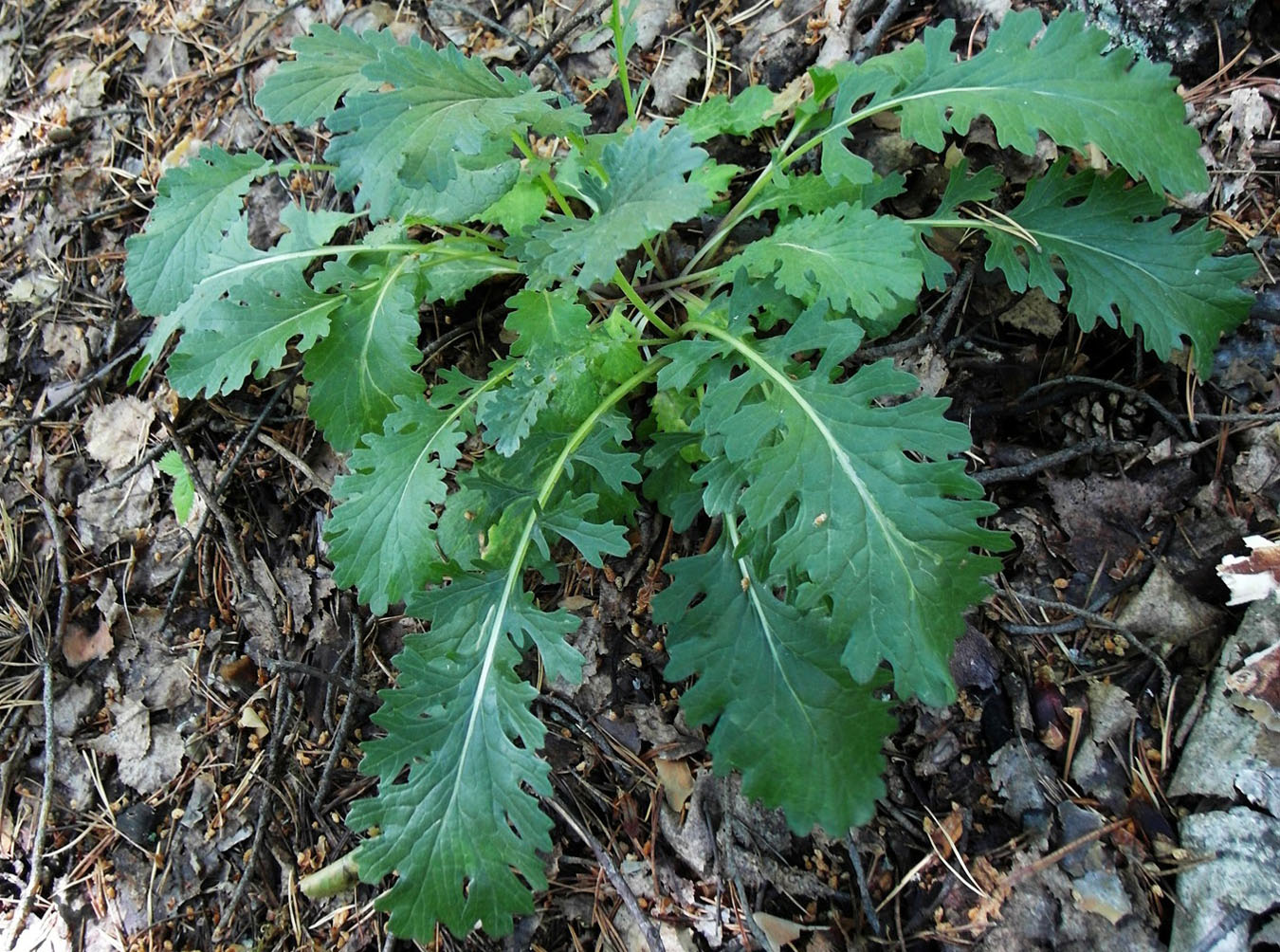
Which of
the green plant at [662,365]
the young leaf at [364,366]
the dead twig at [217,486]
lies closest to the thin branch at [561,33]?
the green plant at [662,365]

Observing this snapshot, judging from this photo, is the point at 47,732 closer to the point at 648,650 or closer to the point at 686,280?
the point at 648,650

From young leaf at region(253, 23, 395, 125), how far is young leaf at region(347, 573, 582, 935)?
4.06 ft

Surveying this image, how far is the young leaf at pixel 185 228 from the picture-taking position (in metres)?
2.35

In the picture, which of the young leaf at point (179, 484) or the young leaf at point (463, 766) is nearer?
the young leaf at point (463, 766)

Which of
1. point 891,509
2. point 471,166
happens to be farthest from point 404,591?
point 891,509

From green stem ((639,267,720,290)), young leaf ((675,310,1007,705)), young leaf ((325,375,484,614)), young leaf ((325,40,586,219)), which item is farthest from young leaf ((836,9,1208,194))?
young leaf ((325,375,484,614))

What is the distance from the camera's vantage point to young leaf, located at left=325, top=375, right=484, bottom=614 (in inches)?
79.7

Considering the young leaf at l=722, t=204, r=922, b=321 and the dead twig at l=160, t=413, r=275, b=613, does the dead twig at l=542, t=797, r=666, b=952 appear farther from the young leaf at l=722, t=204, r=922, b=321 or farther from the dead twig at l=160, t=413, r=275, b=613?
the young leaf at l=722, t=204, r=922, b=321

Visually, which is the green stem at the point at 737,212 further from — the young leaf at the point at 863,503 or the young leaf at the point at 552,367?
the young leaf at the point at 863,503

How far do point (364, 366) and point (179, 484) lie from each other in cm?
88

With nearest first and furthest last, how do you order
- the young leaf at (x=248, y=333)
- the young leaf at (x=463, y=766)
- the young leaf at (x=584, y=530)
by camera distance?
the young leaf at (x=463, y=766) → the young leaf at (x=584, y=530) → the young leaf at (x=248, y=333)

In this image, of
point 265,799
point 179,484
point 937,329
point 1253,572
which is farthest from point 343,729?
point 1253,572

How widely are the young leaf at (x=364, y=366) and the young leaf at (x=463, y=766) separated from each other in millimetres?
591

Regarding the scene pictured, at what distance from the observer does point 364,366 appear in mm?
2248
